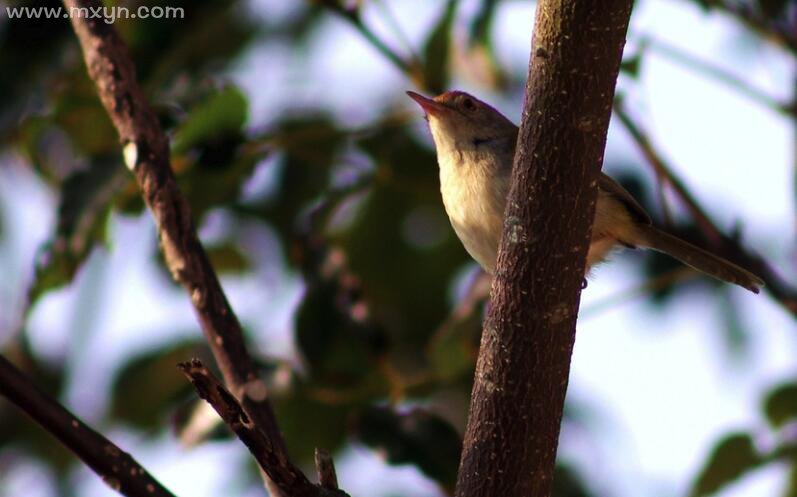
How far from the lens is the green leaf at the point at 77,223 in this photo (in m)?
3.56

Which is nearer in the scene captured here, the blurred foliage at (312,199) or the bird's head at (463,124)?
the blurred foliage at (312,199)

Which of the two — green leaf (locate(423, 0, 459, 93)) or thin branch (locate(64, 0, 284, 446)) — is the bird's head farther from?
thin branch (locate(64, 0, 284, 446))

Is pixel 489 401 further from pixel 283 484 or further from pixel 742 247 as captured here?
pixel 742 247

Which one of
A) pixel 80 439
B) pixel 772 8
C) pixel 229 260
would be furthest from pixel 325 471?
pixel 229 260

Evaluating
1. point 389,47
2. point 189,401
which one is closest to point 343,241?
point 389,47

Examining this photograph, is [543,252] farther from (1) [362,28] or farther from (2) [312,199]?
(2) [312,199]

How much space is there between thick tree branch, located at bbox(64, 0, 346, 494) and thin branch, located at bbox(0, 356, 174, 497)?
778 mm

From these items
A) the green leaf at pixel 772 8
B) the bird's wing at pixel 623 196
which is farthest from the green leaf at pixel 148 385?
the green leaf at pixel 772 8

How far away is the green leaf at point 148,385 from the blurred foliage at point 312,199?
0.01 metres

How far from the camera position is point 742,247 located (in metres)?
4.02

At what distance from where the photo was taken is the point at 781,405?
4.15 m

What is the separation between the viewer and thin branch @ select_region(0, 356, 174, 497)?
85.9 inches

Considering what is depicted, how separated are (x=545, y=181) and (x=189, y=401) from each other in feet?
5.62

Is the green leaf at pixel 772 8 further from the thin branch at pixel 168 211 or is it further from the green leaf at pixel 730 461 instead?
the thin branch at pixel 168 211
